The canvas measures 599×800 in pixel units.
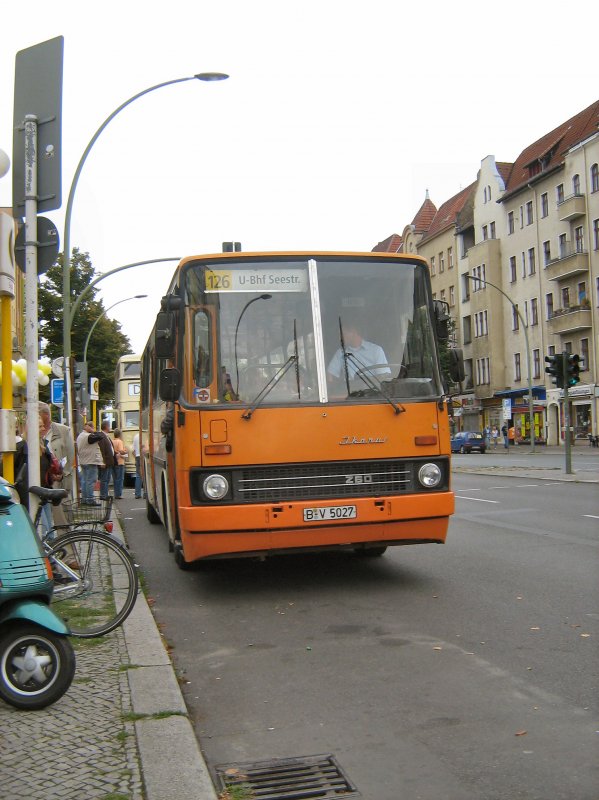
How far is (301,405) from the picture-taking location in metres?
8.12

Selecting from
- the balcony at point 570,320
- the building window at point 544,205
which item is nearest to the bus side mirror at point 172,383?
the balcony at point 570,320

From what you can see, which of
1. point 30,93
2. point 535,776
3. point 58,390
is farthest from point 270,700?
point 58,390

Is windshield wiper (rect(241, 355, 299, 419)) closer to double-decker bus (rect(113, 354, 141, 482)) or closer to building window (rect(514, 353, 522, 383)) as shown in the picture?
double-decker bus (rect(113, 354, 141, 482))

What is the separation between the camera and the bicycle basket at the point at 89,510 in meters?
7.58

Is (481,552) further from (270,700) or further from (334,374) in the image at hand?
(270,700)

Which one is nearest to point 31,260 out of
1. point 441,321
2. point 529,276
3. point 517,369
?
point 441,321

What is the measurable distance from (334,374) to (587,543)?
480 cm

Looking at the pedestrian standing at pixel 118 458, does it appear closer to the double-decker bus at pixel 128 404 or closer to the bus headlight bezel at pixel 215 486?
the double-decker bus at pixel 128 404

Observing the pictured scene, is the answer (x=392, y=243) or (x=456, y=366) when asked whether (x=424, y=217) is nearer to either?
(x=392, y=243)

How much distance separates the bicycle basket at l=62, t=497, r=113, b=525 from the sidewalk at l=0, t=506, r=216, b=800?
6.32ft

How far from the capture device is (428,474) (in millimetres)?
8359

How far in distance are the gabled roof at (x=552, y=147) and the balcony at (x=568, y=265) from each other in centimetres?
578

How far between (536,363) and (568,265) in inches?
313

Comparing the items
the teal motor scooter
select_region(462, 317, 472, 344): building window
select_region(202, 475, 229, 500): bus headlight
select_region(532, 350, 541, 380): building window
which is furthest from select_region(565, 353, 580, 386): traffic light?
select_region(462, 317, 472, 344): building window
